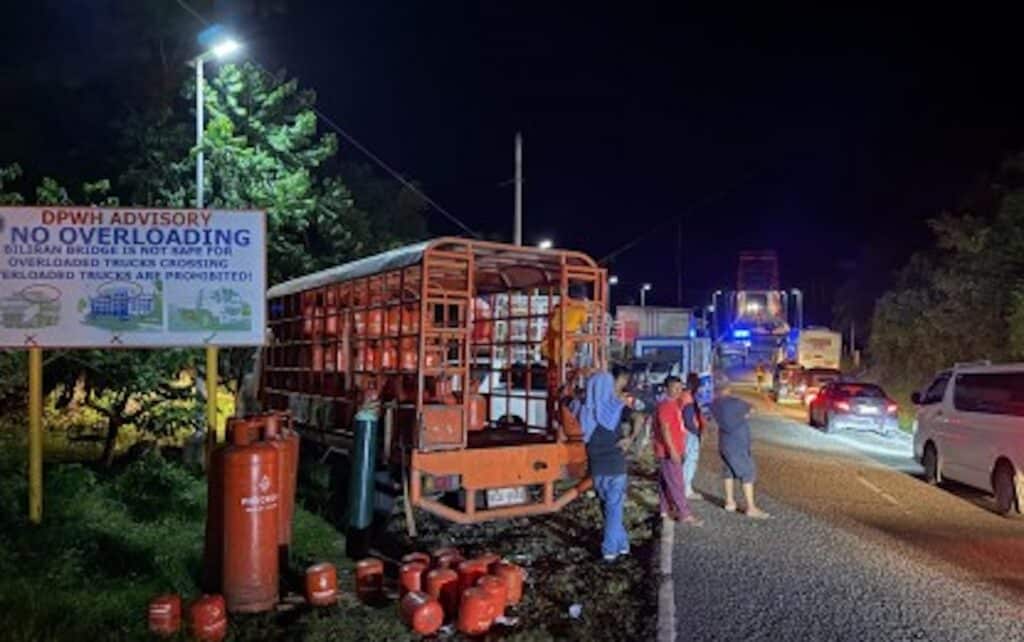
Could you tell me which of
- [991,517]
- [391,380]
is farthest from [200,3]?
[991,517]

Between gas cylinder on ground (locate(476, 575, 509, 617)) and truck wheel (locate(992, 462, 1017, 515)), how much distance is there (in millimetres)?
7847

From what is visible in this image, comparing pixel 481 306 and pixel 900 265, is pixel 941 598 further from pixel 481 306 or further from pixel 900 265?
pixel 900 265

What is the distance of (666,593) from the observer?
7.44 m

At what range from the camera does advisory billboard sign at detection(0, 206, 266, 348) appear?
27.4ft

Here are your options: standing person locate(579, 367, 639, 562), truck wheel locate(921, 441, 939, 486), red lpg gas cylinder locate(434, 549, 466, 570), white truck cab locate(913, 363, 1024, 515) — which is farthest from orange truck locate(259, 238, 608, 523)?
truck wheel locate(921, 441, 939, 486)

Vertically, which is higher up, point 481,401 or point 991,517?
point 481,401

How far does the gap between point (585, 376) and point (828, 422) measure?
47.6 ft

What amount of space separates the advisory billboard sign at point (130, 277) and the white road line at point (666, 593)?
169 inches

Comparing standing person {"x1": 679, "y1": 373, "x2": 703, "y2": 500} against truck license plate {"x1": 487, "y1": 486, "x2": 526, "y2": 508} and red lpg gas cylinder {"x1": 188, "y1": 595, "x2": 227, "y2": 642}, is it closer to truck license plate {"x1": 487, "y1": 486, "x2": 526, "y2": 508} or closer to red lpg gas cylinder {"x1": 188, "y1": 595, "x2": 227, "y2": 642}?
truck license plate {"x1": 487, "y1": 486, "x2": 526, "y2": 508}

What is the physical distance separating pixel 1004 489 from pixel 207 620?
9.90 m

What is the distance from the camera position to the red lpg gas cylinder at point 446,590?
6750mm

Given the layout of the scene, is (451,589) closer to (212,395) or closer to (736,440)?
(212,395)

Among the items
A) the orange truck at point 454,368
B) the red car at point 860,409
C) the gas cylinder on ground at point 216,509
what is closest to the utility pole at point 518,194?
the red car at point 860,409

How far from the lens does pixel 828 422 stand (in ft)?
76.1
